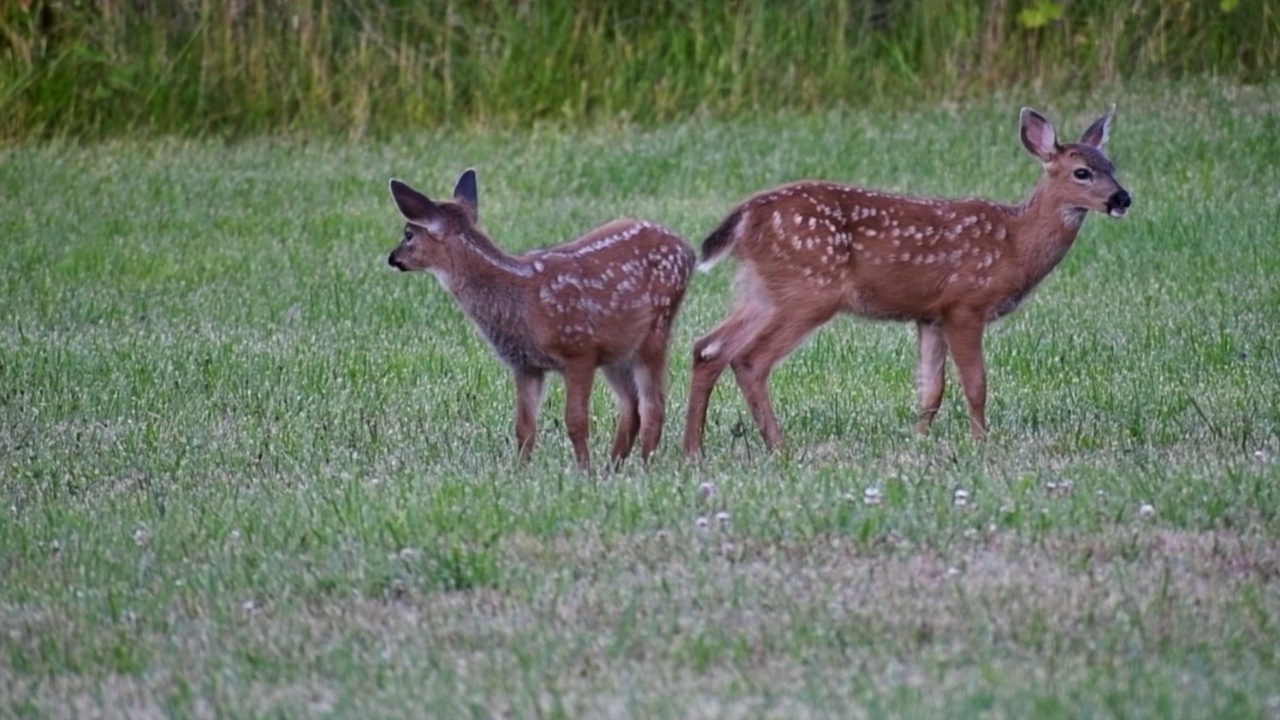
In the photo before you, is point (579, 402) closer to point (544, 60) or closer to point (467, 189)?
point (467, 189)

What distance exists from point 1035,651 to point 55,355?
6607 millimetres

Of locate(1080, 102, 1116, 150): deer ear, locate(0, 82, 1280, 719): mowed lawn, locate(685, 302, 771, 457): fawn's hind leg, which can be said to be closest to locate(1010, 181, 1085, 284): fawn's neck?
locate(1080, 102, 1116, 150): deer ear

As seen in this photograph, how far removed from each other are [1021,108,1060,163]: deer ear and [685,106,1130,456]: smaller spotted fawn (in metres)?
0.22

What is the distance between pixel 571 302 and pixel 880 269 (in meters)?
1.42

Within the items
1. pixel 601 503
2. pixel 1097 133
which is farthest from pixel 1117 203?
pixel 601 503

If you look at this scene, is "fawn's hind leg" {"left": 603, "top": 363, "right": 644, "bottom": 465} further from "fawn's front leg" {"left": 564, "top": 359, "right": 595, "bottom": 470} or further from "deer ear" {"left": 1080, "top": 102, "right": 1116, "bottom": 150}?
"deer ear" {"left": 1080, "top": 102, "right": 1116, "bottom": 150}

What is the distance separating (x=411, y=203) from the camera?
26.6ft

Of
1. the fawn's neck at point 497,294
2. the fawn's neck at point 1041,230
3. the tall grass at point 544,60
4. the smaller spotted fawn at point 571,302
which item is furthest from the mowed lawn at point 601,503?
the tall grass at point 544,60

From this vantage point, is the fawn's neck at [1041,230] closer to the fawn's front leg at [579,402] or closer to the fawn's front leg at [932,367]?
the fawn's front leg at [932,367]

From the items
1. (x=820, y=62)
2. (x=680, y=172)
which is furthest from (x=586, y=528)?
(x=820, y=62)

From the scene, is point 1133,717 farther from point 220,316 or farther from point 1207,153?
point 1207,153

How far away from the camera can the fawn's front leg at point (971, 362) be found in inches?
345

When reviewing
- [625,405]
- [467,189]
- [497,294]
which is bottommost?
[625,405]

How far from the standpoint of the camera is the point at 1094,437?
8.26 meters
